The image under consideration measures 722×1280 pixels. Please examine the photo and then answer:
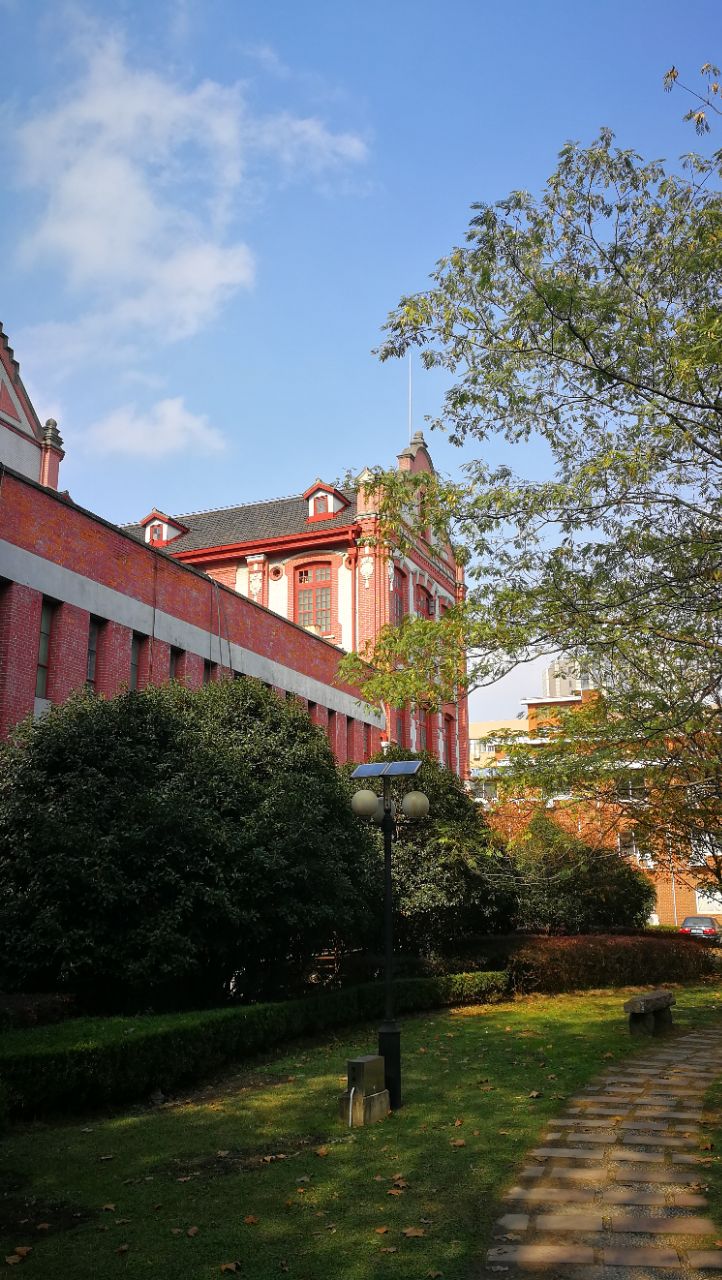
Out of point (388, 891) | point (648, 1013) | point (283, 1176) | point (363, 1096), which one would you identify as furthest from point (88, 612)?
point (283, 1176)

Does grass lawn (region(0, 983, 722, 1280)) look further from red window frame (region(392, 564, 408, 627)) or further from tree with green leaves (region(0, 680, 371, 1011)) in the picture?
red window frame (region(392, 564, 408, 627))

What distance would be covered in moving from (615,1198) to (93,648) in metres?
13.3

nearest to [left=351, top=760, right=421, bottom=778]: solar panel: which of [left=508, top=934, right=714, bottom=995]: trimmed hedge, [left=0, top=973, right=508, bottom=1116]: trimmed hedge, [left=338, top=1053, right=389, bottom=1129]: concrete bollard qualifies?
[left=338, top=1053, right=389, bottom=1129]: concrete bollard

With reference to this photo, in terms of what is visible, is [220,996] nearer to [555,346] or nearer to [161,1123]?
[161,1123]

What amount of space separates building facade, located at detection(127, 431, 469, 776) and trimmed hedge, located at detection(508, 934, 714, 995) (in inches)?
396

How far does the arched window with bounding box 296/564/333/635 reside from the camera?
105 feet

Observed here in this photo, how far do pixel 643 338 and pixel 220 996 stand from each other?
1101 centimetres

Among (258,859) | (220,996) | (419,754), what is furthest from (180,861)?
(419,754)

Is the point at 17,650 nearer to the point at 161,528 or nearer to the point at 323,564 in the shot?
the point at 323,564

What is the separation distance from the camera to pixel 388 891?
32.4 ft

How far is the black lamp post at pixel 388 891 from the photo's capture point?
9406 millimetres

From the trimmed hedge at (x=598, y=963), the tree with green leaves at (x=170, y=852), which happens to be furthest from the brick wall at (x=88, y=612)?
the trimmed hedge at (x=598, y=963)

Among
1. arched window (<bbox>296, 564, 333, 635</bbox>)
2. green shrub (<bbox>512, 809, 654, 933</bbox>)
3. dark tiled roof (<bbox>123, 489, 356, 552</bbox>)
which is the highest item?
dark tiled roof (<bbox>123, 489, 356, 552</bbox>)

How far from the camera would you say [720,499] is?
9281 millimetres
